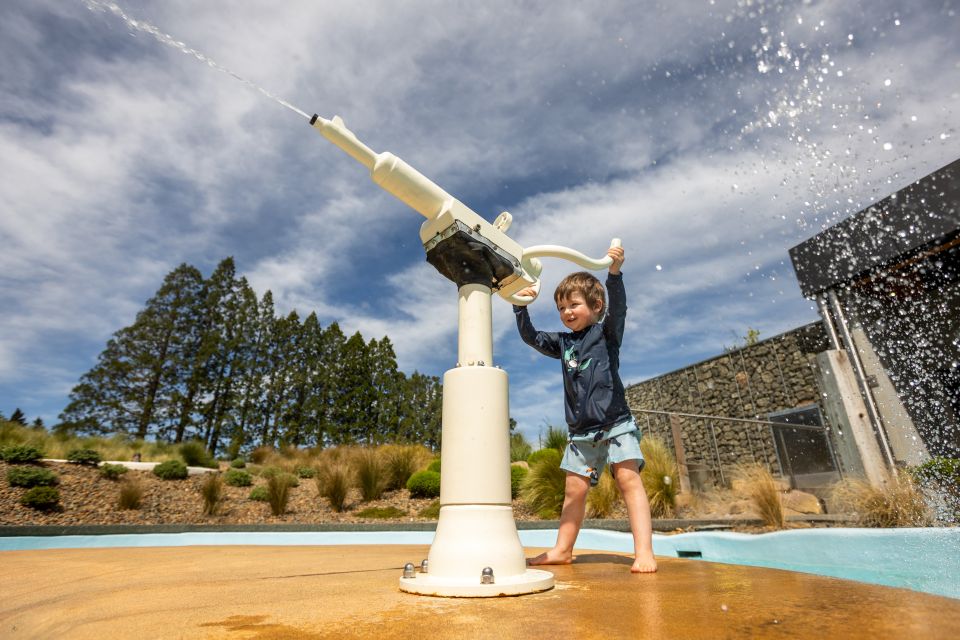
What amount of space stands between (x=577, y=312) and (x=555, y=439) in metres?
6.16

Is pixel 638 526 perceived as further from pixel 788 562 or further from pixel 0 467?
pixel 0 467

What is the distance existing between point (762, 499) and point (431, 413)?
30281mm

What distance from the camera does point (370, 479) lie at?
8.41 meters

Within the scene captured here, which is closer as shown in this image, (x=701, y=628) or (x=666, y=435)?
(x=701, y=628)

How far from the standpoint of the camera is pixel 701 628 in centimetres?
86

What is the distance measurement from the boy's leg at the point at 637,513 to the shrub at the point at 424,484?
23.3 feet

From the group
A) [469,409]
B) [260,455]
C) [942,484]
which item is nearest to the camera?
[469,409]

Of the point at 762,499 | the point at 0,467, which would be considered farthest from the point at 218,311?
the point at 762,499

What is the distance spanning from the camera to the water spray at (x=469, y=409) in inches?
52.7

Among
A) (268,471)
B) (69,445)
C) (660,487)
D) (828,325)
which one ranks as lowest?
(660,487)

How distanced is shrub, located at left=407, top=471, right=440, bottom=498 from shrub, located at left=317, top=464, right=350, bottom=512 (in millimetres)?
1214

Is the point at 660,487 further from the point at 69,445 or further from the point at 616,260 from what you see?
the point at 69,445

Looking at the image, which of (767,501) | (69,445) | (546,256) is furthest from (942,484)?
(69,445)

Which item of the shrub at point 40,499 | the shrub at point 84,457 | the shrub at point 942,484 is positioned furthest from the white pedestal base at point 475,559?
the shrub at point 84,457
